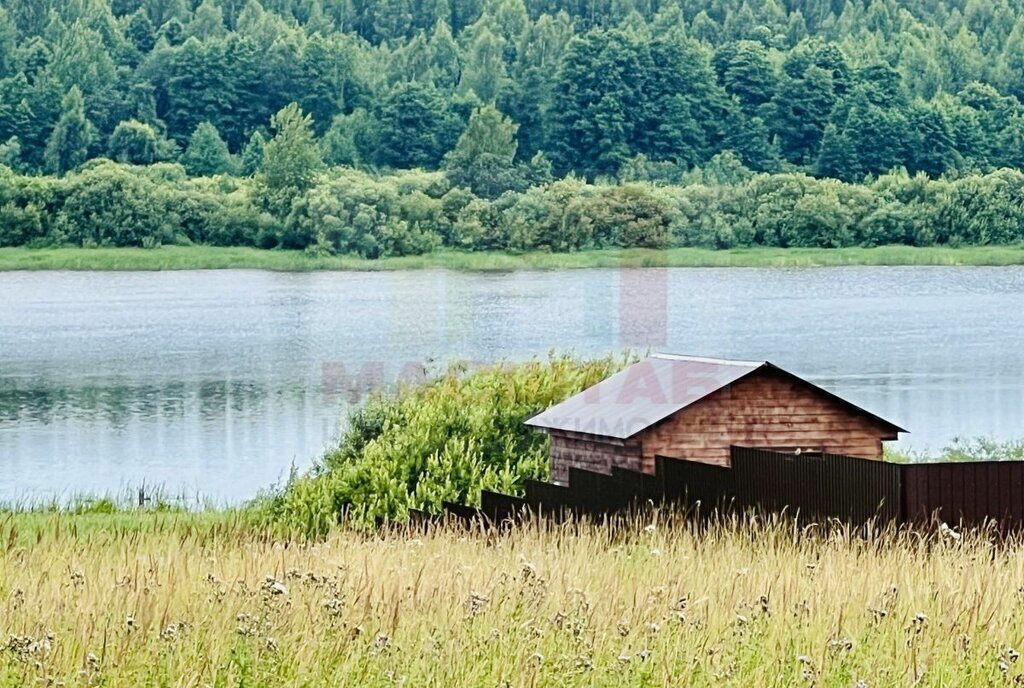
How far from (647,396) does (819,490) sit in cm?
797

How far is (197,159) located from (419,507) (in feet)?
310

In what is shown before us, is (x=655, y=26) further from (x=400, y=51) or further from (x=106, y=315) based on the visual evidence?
(x=106, y=315)

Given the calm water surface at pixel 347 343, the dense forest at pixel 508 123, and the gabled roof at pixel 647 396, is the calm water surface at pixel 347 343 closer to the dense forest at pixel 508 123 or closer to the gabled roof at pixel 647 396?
the dense forest at pixel 508 123

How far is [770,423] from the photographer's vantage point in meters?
21.8

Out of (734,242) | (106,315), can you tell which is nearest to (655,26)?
(734,242)

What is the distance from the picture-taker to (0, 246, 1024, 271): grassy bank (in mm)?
99000

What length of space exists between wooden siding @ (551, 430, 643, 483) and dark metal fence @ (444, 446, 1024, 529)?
9.25ft

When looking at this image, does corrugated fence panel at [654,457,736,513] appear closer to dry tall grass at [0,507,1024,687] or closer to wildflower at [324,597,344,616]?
dry tall grass at [0,507,1024,687]

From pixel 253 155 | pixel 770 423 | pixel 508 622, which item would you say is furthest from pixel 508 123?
pixel 508 622

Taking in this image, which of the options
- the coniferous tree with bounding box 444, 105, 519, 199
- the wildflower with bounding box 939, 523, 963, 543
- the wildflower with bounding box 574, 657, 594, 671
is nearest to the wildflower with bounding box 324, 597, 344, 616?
the wildflower with bounding box 574, 657, 594, 671

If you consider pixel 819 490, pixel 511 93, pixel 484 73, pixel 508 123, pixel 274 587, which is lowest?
pixel 819 490

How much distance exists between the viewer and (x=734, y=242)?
106188 mm

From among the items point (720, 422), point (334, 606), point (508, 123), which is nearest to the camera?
point (334, 606)

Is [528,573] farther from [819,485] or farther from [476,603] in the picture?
[819,485]
